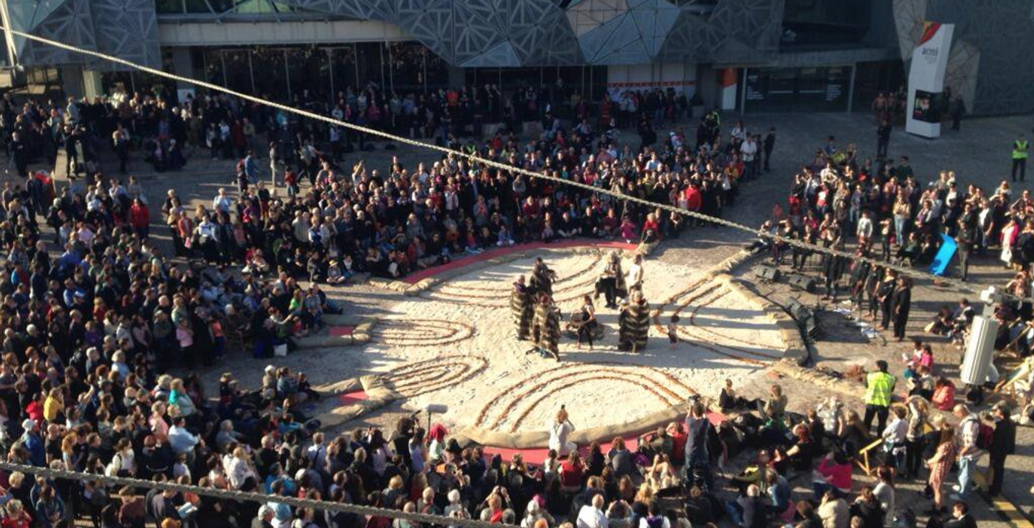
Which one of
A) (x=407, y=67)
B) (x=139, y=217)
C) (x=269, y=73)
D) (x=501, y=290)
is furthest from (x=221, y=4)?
(x=501, y=290)

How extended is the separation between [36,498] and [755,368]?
11.6m

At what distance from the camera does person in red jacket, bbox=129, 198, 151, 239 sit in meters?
22.5

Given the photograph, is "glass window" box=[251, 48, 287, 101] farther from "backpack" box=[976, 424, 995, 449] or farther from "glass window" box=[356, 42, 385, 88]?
"backpack" box=[976, 424, 995, 449]

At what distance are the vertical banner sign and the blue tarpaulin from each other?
10091mm

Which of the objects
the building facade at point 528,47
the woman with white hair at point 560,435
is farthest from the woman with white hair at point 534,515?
the building facade at point 528,47

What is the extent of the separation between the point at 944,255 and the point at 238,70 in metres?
22.0

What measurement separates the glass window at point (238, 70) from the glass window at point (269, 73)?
0.72ft

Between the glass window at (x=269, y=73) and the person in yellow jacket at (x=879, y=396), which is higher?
the glass window at (x=269, y=73)

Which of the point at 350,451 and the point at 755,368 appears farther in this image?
the point at 755,368

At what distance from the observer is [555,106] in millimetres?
32906

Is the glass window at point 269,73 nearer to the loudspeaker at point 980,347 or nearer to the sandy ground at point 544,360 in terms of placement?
the sandy ground at point 544,360

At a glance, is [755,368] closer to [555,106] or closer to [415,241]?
[415,241]

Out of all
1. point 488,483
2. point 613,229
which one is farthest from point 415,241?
point 488,483

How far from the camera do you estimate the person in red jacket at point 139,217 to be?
2248 cm
